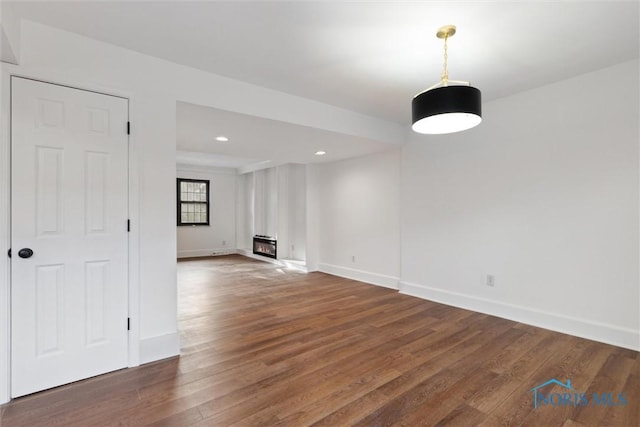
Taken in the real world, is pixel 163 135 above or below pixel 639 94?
below

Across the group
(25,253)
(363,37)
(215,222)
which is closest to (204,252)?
(215,222)

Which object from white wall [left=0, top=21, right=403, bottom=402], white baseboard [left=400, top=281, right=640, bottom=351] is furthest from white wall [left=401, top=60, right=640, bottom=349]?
white wall [left=0, top=21, right=403, bottom=402]

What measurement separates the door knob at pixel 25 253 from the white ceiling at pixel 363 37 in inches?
63.5

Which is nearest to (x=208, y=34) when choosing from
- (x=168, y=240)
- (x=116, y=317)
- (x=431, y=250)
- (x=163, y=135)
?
(x=163, y=135)

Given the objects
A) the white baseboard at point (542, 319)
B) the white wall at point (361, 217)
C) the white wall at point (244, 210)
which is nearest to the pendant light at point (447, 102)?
the white baseboard at point (542, 319)

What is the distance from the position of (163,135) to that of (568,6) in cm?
319

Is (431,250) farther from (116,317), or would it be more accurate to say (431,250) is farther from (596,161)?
(116,317)

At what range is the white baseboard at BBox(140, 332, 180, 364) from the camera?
247 cm

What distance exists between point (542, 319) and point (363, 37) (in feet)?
11.5

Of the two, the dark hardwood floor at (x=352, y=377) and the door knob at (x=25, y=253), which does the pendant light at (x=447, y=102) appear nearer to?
the dark hardwood floor at (x=352, y=377)

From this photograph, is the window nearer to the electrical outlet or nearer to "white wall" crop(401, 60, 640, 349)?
"white wall" crop(401, 60, 640, 349)

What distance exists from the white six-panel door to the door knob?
0.08 ft

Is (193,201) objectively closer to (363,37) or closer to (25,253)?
(25,253)

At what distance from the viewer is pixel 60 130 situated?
7.09 feet
